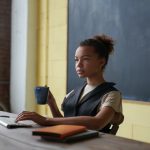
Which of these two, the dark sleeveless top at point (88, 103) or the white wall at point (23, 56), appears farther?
the white wall at point (23, 56)

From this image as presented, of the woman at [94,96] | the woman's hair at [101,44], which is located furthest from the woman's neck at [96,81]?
the woman's hair at [101,44]

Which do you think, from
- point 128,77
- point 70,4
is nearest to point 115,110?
point 128,77

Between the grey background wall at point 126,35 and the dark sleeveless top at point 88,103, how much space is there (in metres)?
0.86

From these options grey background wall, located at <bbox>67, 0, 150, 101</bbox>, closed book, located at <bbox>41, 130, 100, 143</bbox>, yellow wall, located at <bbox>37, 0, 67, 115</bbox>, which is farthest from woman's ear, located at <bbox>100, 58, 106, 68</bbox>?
yellow wall, located at <bbox>37, 0, 67, 115</bbox>

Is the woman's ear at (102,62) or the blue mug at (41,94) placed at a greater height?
the woman's ear at (102,62)

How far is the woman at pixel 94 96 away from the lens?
1.40 metres

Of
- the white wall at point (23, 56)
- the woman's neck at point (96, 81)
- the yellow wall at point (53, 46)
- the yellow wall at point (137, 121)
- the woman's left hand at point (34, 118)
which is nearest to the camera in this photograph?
the woman's left hand at point (34, 118)

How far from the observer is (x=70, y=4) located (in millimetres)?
3186

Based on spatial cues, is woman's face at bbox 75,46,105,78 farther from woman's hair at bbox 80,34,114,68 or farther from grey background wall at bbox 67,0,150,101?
grey background wall at bbox 67,0,150,101

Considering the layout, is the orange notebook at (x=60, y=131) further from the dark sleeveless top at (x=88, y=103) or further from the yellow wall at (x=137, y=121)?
the yellow wall at (x=137, y=121)

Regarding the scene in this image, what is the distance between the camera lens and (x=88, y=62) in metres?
1.62

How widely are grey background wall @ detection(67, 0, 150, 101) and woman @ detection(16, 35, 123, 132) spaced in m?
0.71

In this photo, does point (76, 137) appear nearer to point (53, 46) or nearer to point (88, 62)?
point (88, 62)

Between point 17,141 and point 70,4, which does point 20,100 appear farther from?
point 17,141
